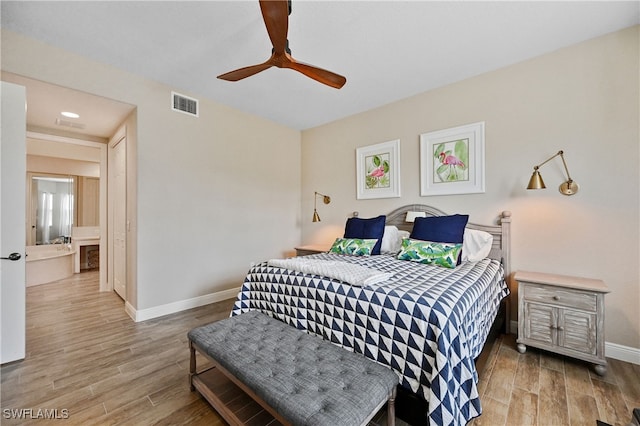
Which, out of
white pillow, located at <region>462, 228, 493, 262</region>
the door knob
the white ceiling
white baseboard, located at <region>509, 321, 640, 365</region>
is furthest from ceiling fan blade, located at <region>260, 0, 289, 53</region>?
white baseboard, located at <region>509, 321, 640, 365</region>

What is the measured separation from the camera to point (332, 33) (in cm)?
230

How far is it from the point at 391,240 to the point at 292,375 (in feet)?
7.61

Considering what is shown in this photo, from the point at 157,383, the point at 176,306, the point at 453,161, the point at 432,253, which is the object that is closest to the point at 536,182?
the point at 453,161

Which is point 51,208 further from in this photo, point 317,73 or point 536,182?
point 536,182

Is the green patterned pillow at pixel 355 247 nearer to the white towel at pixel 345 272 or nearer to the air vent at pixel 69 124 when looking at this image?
the white towel at pixel 345 272

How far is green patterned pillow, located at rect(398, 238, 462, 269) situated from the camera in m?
2.40

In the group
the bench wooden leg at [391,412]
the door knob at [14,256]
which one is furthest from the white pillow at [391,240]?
the door knob at [14,256]

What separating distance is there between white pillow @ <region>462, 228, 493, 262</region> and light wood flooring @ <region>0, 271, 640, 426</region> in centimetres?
85

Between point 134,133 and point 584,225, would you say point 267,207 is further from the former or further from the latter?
point 584,225

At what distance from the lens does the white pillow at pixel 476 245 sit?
8.87 ft

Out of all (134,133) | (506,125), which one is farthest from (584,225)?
(134,133)

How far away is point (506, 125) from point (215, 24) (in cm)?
303

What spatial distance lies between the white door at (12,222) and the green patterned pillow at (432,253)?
3.42 m

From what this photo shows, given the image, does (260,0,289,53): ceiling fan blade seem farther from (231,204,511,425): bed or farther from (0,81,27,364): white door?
(0,81,27,364): white door
